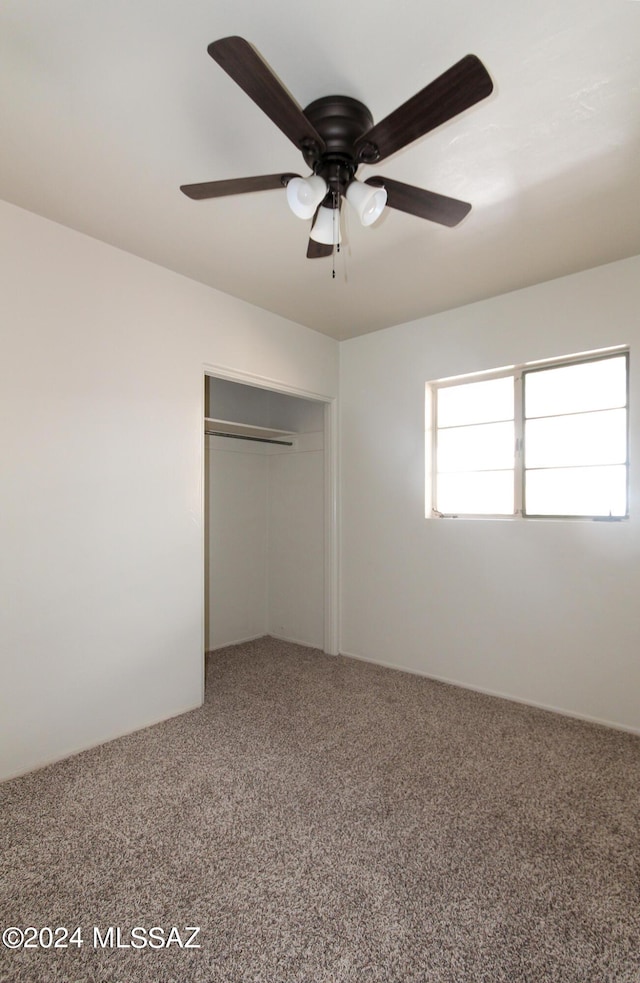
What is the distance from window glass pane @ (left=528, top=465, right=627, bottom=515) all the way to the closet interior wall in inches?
70.5

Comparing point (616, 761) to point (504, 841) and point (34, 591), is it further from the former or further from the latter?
point (34, 591)

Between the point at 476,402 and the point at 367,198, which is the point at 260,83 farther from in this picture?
the point at 476,402

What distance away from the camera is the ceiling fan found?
3.74 ft

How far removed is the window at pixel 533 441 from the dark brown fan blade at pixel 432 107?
209 cm

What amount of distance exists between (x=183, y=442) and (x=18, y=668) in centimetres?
147

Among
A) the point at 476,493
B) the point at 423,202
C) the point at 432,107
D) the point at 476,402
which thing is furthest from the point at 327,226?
the point at 476,493

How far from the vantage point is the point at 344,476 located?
3975mm

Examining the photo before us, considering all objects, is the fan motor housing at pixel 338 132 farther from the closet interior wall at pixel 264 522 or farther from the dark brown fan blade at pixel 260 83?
the closet interior wall at pixel 264 522

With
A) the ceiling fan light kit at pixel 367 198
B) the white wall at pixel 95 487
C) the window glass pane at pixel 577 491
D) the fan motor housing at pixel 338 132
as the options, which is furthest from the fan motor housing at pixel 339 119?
the window glass pane at pixel 577 491

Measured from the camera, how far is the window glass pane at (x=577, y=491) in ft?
9.12

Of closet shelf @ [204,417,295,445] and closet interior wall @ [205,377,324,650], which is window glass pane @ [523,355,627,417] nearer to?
closet interior wall @ [205,377,324,650]

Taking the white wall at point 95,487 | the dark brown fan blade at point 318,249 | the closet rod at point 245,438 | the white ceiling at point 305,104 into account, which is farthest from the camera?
the closet rod at point 245,438

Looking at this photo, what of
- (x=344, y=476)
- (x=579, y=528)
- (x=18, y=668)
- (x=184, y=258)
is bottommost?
(x=18, y=668)

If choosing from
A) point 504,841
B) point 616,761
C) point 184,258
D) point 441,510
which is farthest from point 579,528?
point 184,258
